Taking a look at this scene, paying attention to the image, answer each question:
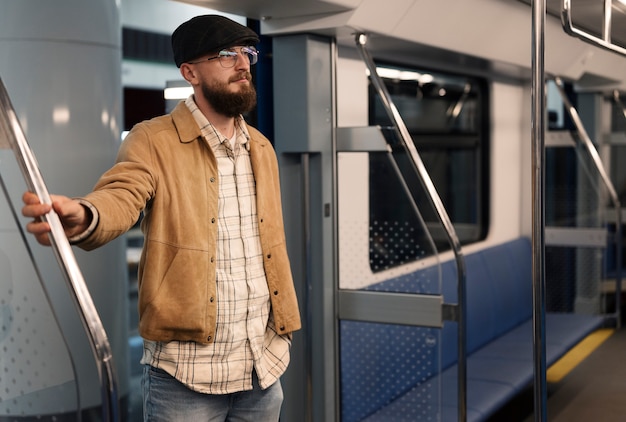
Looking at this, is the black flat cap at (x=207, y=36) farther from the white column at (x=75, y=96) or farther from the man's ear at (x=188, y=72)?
the white column at (x=75, y=96)

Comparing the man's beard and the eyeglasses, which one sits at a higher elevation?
the eyeglasses

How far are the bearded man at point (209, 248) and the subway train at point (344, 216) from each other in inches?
8.6

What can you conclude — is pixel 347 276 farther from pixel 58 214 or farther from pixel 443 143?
pixel 443 143

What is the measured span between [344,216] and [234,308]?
1.71m

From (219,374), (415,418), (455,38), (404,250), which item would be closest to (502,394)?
(415,418)

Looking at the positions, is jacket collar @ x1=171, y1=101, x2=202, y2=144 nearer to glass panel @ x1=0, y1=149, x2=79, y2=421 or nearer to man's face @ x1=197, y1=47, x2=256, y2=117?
man's face @ x1=197, y1=47, x2=256, y2=117

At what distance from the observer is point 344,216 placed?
402 centimetres

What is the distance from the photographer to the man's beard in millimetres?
2406

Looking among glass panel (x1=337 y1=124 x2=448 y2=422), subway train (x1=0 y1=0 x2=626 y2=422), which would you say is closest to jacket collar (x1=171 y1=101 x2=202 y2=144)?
subway train (x1=0 y1=0 x2=626 y2=422)

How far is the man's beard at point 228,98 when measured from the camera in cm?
241

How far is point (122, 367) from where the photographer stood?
4.50 m

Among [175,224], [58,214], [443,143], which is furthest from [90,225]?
[443,143]

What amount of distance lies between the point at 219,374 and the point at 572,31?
1.67m

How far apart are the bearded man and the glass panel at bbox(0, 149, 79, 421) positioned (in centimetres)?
24
